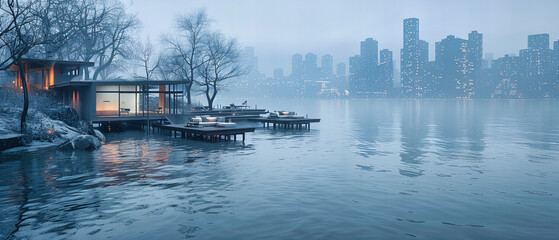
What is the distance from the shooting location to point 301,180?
15.7 metres

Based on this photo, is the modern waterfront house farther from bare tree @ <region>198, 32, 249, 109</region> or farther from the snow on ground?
bare tree @ <region>198, 32, 249, 109</region>

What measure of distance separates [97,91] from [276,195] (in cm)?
2808

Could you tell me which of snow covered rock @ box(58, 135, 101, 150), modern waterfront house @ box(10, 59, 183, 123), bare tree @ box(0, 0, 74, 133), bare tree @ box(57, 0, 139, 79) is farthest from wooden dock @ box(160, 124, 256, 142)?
bare tree @ box(57, 0, 139, 79)

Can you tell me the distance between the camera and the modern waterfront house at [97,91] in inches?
1373

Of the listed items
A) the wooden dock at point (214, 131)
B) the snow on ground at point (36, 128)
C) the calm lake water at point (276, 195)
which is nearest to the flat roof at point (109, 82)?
the snow on ground at point (36, 128)

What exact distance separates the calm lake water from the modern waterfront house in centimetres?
1305

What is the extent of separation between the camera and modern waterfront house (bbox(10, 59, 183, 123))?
34.9 metres

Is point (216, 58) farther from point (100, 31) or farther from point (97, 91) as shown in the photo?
point (97, 91)

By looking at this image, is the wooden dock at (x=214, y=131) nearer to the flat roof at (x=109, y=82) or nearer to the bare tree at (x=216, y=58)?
the flat roof at (x=109, y=82)

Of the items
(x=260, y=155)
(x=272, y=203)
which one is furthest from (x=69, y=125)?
(x=272, y=203)

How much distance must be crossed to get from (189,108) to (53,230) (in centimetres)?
4289

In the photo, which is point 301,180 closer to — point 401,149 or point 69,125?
point 401,149

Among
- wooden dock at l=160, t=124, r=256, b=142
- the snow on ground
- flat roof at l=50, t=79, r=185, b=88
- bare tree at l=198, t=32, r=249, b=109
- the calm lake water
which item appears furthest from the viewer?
bare tree at l=198, t=32, r=249, b=109

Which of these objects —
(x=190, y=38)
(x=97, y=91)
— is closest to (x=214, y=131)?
(x=97, y=91)
